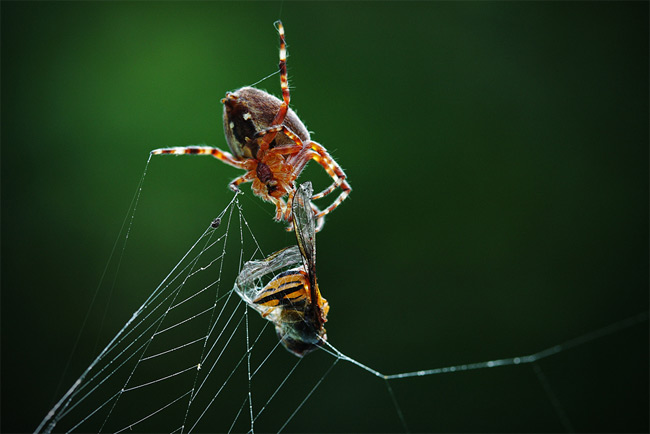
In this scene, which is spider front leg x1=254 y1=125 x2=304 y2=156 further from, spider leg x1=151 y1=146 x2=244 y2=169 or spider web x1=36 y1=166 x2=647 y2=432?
spider web x1=36 y1=166 x2=647 y2=432

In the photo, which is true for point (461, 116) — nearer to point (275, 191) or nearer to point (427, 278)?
point (427, 278)

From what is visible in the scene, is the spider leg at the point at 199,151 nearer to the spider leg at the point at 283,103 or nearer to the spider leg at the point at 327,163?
the spider leg at the point at 283,103

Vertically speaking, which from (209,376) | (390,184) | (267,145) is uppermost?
(267,145)

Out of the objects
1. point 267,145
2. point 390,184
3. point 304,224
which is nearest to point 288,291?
point 304,224

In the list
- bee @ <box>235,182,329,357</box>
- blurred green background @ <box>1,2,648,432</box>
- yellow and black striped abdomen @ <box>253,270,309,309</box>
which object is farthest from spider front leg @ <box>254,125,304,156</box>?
blurred green background @ <box>1,2,648,432</box>

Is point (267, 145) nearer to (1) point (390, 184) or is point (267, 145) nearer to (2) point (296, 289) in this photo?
(2) point (296, 289)

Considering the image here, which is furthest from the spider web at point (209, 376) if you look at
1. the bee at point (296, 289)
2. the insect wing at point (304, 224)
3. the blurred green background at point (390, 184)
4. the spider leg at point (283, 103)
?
the insect wing at point (304, 224)

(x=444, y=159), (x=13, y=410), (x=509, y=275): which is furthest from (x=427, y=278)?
(x=13, y=410)
